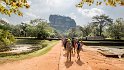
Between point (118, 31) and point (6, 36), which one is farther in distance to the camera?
point (118, 31)

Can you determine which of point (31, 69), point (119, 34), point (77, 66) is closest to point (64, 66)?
point (77, 66)

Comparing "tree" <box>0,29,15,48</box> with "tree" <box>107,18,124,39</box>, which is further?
"tree" <box>107,18,124,39</box>

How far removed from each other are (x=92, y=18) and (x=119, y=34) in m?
37.3

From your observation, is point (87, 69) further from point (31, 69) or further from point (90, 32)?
point (90, 32)

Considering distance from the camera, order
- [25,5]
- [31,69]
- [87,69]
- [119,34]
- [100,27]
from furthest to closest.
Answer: [100,27] < [119,34] < [31,69] < [87,69] < [25,5]

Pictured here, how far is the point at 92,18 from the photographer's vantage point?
13475cm

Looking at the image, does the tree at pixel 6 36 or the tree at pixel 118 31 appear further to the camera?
the tree at pixel 118 31

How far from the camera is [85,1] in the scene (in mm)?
8703

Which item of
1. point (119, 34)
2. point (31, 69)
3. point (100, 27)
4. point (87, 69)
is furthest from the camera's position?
point (100, 27)

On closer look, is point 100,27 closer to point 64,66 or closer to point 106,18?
point 106,18

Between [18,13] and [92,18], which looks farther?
[92,18]

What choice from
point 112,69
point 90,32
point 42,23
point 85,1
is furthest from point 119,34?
point 85,1

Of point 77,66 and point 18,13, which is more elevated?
point 18,13

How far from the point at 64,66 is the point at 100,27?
115270mm
